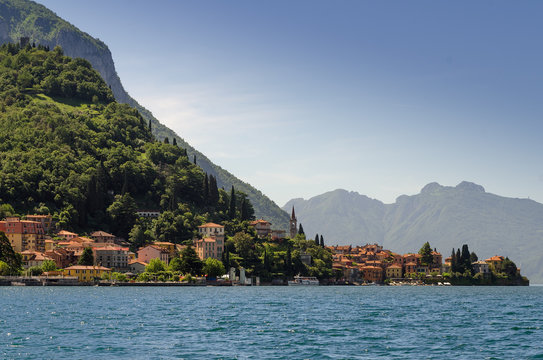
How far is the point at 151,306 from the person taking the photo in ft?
293

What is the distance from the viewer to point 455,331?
60844mm

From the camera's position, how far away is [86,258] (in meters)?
172

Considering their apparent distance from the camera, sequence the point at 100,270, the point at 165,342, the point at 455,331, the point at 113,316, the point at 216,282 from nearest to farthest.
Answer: the point at 165,342 < the point at 455,331 < the point at 113,316 < the point at 100,270 < the point at 216,282

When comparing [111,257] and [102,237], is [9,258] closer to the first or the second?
[111,257]

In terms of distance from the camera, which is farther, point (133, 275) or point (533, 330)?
point (133, 275)

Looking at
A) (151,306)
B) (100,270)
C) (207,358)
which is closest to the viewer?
(207,358)

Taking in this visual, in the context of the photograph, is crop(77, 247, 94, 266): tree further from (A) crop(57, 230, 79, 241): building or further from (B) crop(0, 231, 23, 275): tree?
(A) crop(57, 230, 79, 241): building

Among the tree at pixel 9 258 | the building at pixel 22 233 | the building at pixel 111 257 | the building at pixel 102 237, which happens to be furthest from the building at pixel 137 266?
the tree at pixel 9 258

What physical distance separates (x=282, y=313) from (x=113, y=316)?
62.8 ft

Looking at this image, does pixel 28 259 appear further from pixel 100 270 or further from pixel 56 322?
pixel 56 322

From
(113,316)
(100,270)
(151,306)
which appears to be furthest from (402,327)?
(100,270)

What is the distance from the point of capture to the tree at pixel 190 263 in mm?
180375

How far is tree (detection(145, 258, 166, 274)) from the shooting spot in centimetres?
17612

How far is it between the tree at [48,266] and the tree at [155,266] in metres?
22.3
